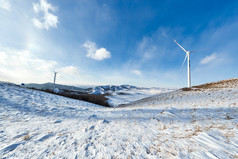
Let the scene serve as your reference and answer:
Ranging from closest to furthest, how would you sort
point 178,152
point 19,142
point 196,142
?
point 178,152 < point 196,142 < point 19,142

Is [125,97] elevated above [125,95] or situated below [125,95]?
below

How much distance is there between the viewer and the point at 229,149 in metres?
1.70

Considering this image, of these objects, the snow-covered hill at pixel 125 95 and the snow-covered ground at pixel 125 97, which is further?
the snow-covered hill at pixel 125 95

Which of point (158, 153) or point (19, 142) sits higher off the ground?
point (158, 153)

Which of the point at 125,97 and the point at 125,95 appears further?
the point at 125,95

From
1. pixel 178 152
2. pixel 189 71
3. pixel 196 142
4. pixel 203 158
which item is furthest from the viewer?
pixel 189 71

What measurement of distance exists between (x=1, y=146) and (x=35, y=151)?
106cm

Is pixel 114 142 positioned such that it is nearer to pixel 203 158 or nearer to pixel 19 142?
pixel 203 158

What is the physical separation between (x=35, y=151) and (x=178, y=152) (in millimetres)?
3327

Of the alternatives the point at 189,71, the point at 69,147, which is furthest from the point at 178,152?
the point at 189,71

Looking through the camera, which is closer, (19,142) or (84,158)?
(84,158)

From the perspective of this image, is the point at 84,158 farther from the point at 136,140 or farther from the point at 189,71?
the point at 189,71

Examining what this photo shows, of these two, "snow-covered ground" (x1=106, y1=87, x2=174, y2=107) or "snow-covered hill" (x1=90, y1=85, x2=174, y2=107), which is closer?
"snow-covered ground" (x1=106, y1=87, x2=174, y2=107)

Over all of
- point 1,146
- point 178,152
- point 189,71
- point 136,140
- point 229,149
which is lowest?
point 1,146
